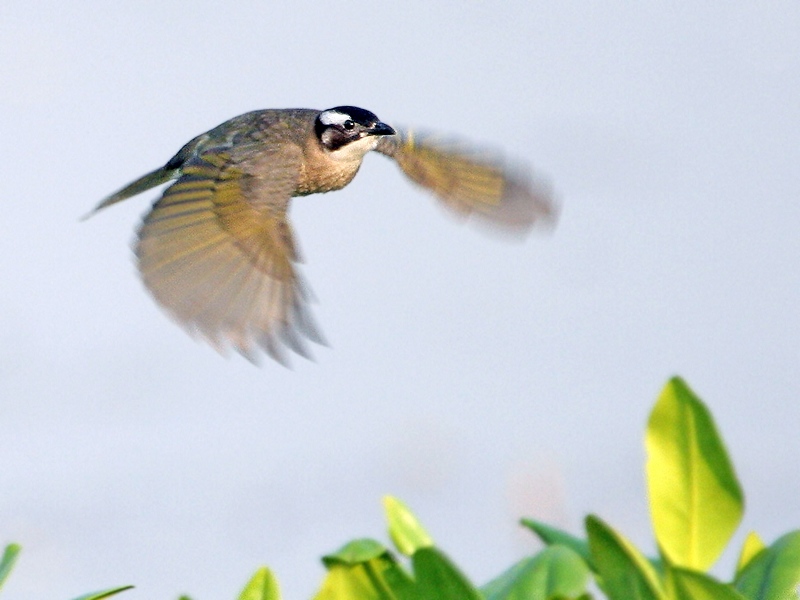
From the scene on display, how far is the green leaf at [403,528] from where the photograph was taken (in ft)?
6.38

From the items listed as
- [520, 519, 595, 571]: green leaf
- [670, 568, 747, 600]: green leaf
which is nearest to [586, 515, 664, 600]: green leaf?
[670, 568, 747, 600]: green leaf

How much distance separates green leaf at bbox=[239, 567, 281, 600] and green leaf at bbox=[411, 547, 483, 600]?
0.44m

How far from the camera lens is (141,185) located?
4.52 m

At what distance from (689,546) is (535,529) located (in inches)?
11.2

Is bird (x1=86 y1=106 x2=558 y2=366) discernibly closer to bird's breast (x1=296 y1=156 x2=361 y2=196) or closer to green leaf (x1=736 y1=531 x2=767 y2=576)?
bird's breast (x1=296 y1=156 x2=361 y2=196)

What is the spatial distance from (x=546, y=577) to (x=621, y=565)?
213 mm

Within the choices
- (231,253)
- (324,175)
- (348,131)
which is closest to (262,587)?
(231,253)

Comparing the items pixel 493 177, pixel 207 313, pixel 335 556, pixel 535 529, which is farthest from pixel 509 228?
pixel 335 556

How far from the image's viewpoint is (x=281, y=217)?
13.0 feet

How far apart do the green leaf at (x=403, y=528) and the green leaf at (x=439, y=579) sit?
0.43 m

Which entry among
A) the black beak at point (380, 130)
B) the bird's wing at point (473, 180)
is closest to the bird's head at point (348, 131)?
the black beak at point (380, 130)

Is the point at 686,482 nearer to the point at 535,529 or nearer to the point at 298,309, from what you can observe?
the point at 535,529

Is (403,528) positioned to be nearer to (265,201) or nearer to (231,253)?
(231,253)

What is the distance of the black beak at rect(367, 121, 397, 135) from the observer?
14.5 feet
